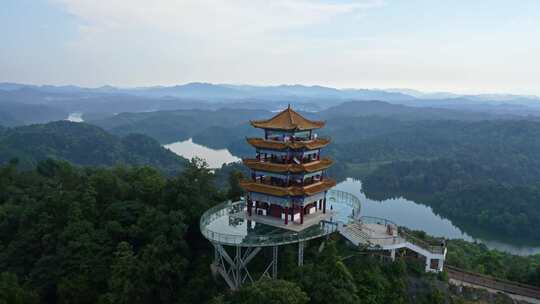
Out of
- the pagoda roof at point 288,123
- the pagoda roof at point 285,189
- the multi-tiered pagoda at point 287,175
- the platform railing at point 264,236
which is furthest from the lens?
the pagoda roof at point 288,123

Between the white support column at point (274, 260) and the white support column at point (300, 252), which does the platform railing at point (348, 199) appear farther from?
the white support column at point (274, 260)

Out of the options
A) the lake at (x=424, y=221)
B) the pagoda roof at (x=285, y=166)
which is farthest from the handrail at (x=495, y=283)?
the lake at (x=424, y=221)

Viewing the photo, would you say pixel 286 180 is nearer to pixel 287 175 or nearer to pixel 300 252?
pixel 287 175

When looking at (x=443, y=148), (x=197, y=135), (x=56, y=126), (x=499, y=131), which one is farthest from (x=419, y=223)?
(x=197, y=135)

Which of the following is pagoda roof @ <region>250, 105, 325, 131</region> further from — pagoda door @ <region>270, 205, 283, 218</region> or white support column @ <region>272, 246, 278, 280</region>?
white support column @ <region>272, 246, 278, 280</region>

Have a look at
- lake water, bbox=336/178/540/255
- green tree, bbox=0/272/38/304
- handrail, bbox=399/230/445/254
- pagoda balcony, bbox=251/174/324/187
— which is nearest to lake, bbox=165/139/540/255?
lake water, bbox=336/178/540/255

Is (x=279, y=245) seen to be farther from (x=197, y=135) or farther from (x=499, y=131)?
(x=197, y=135)
